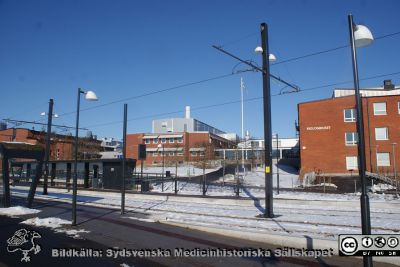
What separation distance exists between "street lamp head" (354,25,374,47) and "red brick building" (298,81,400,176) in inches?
1608

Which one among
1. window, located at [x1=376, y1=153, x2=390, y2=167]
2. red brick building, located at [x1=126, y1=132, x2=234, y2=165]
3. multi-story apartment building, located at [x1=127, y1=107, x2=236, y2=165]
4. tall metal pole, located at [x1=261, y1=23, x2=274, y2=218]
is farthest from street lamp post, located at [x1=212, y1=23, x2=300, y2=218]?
red brick building, located at [x1=126, y1=132, x2=234, y2=165]

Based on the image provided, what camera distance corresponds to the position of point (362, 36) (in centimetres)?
705

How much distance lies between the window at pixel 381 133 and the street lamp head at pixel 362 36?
4385 cm

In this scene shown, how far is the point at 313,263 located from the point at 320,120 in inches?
1711

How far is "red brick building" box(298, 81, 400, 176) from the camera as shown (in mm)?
45938

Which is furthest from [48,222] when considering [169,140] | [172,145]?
[169,140]

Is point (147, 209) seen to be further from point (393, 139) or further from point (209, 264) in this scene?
point (393, 139)

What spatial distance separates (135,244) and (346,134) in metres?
42.7

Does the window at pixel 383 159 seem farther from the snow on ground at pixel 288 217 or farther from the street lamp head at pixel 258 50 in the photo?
the street lamp head at pixel 258 50

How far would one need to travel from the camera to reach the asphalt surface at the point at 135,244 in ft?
28.6

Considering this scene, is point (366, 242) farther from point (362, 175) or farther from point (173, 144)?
point (173, 144)

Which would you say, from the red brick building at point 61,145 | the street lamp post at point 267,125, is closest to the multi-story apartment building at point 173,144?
the red brick building at point 61,145

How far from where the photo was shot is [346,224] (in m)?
13.7

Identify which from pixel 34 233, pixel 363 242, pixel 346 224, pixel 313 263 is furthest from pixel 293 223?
pixel 34 233
